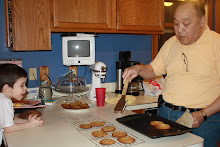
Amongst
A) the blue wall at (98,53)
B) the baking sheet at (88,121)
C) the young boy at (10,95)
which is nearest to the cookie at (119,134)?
the baking sheet at (88,121)

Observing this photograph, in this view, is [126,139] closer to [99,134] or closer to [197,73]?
[99,134]

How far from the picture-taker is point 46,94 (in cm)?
233

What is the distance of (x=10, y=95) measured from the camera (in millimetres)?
1678

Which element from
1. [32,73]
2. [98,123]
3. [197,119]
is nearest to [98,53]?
[32,73]

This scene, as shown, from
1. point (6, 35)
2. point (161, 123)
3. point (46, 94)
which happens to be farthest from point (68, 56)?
point (161, 123)

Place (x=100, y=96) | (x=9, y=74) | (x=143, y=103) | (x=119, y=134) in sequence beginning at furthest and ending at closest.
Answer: (x=143, y=103) < (x=100, y=96) < (x=9, y=74) < (x=119, y=134)

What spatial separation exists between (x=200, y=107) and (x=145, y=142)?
66cm

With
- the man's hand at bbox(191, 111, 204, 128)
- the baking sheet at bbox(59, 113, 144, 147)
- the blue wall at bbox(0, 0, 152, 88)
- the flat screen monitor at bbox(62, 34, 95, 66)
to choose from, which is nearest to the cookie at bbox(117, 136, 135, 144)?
the baking sheet at bbox(59, 113, 144, 147)

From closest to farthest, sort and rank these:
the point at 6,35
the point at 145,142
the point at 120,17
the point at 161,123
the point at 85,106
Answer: the point at 145,142 < the point at 161,123 < the point at 85,106 < the point at 6,35 < the point at 120,17

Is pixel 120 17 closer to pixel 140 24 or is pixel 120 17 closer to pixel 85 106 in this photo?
pixel 140 24

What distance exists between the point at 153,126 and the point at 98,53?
149 cm

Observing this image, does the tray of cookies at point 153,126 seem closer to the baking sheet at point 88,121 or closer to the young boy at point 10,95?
the baking sheet at point 88,121

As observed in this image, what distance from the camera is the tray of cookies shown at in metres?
1.41

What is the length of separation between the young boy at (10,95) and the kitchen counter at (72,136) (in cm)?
4
